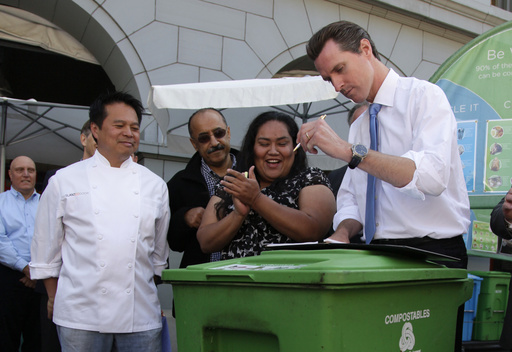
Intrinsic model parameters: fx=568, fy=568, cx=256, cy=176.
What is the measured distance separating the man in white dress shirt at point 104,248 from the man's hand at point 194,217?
18cm

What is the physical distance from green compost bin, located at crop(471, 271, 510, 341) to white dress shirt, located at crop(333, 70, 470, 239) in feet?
10.2

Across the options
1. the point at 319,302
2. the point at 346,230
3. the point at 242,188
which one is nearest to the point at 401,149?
the point at 346,230

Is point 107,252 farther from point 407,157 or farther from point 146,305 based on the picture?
point 407,157

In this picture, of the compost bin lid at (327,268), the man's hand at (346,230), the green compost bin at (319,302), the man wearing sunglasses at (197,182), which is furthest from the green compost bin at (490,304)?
the compost bin lid at (327,268)

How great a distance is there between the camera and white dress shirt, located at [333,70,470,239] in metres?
2.05

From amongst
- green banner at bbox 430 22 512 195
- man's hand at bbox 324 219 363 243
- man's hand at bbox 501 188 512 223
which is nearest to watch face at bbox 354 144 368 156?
man's hand at bbox 324 219 363 243

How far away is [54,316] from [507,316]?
7.04 feet

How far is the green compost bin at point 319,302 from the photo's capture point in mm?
1630

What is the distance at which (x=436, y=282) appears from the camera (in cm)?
195

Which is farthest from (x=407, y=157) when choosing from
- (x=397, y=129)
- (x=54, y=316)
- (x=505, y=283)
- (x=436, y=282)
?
(x=505, y=283)

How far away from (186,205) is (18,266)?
2391mm

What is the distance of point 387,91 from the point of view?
7.72 feet

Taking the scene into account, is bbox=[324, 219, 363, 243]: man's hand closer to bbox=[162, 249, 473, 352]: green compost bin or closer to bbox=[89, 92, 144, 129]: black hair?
bbox=[162, 249, 473, 352]: green compost bin

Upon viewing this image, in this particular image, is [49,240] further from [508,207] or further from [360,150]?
[508,207]
